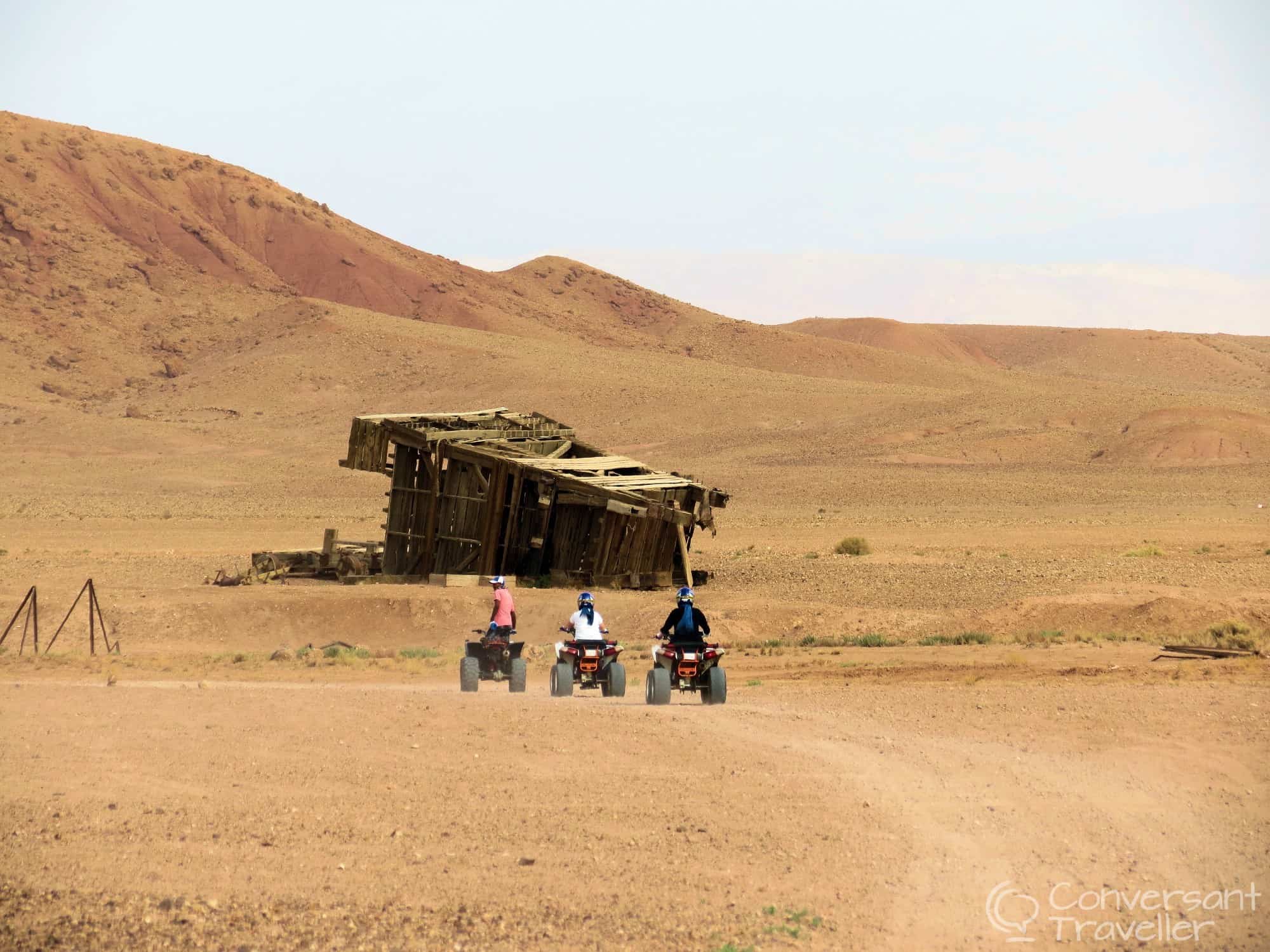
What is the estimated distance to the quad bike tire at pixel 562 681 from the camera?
14.5 metres

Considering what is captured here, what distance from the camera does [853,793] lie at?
980 cm

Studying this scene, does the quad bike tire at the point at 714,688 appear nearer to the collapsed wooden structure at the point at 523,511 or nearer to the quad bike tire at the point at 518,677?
the quad bike tire at the point at 518,677

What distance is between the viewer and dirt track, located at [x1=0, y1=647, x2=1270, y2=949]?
24.7 ft

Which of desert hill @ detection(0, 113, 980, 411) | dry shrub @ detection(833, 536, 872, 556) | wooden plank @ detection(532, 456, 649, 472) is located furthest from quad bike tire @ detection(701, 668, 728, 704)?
desert hill @ detection(0, 113, 980, 411)

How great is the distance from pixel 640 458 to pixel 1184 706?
5190 cm

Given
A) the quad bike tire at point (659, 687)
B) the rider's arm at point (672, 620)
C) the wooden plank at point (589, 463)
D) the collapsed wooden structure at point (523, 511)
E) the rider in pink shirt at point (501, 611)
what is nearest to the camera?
the rider's arm at point (672, 620)

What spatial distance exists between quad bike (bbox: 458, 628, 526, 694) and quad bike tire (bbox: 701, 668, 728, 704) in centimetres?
235

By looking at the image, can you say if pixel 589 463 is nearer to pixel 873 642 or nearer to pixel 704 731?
pixel 873 642

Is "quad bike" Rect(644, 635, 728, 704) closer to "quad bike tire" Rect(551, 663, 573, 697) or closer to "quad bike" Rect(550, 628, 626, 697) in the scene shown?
"quad bike" Rect(550, 628, 626, 697)

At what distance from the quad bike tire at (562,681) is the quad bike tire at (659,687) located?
1030 mm

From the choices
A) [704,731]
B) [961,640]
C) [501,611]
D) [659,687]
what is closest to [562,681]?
[659,687]

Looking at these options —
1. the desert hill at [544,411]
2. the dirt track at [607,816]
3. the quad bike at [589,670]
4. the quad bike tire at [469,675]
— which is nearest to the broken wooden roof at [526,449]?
the desert hill at [544,411]

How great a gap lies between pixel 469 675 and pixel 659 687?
8.25 ft

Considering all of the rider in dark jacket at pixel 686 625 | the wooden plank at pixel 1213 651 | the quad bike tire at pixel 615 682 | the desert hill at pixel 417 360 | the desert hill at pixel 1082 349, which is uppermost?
the desert hill at pixel 1082 349
